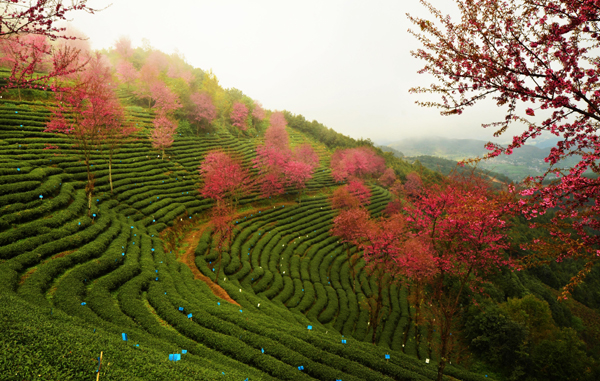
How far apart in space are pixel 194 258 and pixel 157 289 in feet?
27.8

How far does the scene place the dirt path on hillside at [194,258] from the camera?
1589 centimetres

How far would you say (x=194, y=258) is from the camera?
66.5 ft

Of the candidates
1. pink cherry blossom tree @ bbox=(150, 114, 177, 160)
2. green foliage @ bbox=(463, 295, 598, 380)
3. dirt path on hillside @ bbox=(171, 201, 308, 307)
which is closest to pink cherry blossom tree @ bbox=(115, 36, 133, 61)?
pink cherry blossom tree @ bbox=(150, 114, 177, 160)

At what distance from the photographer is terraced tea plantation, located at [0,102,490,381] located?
19.5 feet

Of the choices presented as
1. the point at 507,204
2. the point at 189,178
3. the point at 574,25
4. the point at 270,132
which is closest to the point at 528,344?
the point at 507,204

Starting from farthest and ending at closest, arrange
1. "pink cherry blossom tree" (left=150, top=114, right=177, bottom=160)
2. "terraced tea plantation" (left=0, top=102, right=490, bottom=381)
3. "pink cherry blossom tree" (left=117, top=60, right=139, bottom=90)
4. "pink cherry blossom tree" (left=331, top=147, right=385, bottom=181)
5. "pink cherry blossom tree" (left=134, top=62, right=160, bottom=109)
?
"pink cherry blossom tree" (left=117, top=60, right=139, bottom=90)
"pink cherry blossom tree" (left=331, top=147, right=385, bottom=181)
"pink cherry blossom tree" (left=134, top=62, right=160, bottom=109)
"pink cherry blossom tree" (left=150, top=114, right=177, bottom=160)
"terraced tea plantation" (left=0, top=102, right=490, bottom=381)

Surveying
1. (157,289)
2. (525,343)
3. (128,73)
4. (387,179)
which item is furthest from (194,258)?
(128,73)

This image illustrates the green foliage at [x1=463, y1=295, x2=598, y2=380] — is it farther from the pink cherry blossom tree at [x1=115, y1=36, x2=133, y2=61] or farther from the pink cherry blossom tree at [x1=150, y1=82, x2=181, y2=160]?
the pink cherry blossom tree at [x1=115, y1=36, x2=133, y2=61]

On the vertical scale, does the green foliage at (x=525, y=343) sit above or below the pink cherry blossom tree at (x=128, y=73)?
below

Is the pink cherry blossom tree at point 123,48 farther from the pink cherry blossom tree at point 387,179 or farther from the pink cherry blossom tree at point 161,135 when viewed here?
the pink cherry blossom tree at point 387,179

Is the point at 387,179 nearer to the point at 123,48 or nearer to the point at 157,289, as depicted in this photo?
the point at 157,289

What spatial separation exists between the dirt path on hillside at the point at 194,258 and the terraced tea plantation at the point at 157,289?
0.17 m

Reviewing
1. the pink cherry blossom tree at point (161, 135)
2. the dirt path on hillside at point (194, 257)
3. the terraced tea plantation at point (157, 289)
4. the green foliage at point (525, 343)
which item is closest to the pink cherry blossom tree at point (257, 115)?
the pink cherry blossom tree at point (161, 135)

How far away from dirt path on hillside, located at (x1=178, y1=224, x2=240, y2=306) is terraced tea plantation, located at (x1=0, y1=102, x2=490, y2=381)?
0.55 feet
